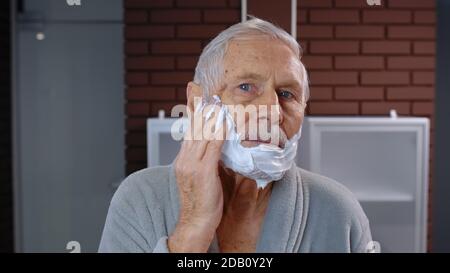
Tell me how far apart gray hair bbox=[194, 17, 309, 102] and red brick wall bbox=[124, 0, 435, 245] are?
7 cm

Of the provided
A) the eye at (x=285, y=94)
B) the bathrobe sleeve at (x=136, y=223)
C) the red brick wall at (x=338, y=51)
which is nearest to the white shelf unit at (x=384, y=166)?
the red brick wall at (x=338, y=51)

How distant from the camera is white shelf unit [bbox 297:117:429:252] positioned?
1082mm

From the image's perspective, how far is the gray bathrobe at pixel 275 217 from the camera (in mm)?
956

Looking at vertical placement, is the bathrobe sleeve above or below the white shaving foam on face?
below

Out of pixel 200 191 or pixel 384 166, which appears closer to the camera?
pixel 200 191

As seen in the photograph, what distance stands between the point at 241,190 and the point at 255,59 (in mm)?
263

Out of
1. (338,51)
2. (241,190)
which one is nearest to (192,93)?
(241,190)

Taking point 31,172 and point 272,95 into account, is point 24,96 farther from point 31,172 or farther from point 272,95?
point 272,95

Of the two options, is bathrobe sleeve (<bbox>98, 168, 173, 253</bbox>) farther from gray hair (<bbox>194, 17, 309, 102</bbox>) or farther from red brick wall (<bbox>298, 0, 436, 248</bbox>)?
red brick wall (<bbox>298, 0, 436, 248</bbox>)

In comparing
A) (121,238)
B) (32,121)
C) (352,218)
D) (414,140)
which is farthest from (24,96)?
(414,140)

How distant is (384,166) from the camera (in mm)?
1099

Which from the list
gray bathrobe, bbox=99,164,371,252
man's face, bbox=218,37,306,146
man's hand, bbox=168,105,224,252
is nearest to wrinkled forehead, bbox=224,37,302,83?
man's face, bbox=218,37,306,146

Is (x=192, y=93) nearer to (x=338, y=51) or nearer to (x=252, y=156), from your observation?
(x=252, y=156)

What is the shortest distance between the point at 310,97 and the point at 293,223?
266 millimetres
